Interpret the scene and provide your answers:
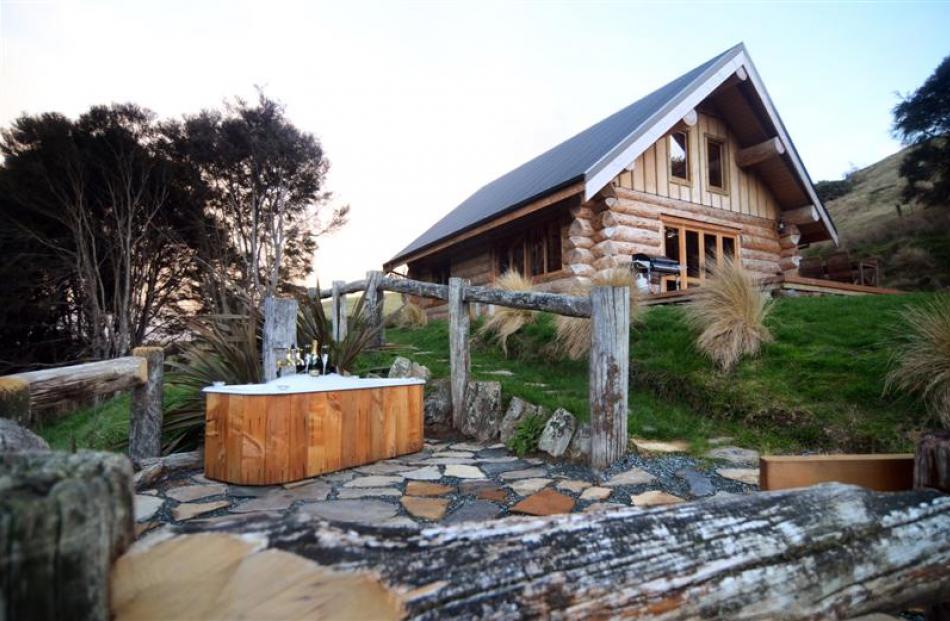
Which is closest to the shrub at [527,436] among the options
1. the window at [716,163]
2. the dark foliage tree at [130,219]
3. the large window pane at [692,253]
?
the dark foliage tree at [130,219]

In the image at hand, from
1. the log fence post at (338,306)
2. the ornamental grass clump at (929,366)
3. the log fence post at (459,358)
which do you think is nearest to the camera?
the ornamental grass clump at (929,366)

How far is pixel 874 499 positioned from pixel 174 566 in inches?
55.5

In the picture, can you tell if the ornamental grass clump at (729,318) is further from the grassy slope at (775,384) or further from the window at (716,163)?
the window at (716,163)

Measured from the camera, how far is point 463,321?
4562mm

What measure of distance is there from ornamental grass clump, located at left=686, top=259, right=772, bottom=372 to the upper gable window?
6.32 meters

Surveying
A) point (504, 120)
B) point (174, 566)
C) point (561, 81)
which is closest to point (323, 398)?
point (174, 566)

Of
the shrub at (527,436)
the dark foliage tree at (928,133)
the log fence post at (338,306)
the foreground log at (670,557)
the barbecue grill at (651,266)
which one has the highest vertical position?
the dark foliage tree at (928,133)

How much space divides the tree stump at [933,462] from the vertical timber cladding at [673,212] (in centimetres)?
794

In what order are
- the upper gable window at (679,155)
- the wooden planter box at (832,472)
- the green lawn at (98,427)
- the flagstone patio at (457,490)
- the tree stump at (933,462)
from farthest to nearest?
the upper gable window at (679,155)
the green lawn at (98,427)
the flagstone patio at (457,490)
the wooden planter box at (832,472)
the tree stump at (933,462)

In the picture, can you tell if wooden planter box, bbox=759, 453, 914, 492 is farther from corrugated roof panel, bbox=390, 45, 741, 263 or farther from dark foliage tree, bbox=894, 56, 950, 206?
dark foliage tree, bbox=894, 56, 950, 206

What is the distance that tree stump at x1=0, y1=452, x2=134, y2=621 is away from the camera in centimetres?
50

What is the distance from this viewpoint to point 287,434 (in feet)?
9.87

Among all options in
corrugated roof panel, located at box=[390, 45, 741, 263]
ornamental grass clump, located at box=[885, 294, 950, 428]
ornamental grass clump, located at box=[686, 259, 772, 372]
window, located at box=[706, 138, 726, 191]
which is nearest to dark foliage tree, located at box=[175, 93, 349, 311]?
corrugated roof panel, located at box=[390, 45, 741, 263]

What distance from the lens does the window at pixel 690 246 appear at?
1022cm
